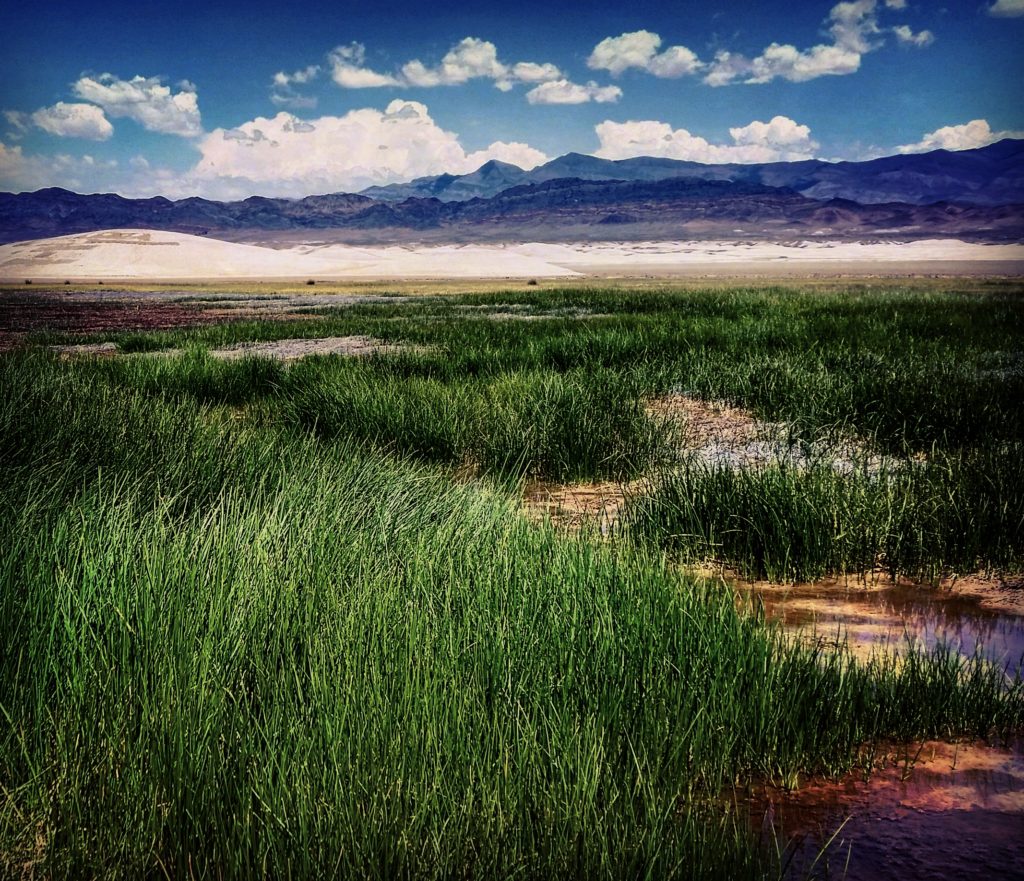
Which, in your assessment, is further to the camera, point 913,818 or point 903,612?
point 903,612

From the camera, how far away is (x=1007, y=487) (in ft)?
17.0

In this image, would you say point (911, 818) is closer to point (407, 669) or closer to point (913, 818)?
point (913, 818)

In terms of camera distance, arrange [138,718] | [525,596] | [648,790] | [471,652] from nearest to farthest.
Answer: [648,790] → [138,718] → [471,652] → [525,596]

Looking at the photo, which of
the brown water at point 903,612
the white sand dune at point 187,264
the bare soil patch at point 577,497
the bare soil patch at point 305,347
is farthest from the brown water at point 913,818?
the white sand dune at point 187,264

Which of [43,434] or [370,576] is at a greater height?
[43,434]

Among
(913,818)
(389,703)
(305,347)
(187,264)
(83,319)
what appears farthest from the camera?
(187,264)

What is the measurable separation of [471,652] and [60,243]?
143011mm

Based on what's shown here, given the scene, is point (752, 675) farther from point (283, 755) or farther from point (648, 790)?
point (283, 755)

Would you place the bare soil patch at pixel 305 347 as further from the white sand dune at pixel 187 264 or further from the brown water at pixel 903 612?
the white sand dune at pixel 187 264

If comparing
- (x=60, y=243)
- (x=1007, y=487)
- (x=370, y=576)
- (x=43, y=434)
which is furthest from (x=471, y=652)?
(x=60, y=243)

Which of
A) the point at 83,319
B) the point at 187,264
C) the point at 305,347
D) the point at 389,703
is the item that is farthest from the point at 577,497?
the point at 187,264

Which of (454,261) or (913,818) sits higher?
(454,261)

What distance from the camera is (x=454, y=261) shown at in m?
142

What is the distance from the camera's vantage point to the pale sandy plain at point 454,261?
105 metres
